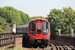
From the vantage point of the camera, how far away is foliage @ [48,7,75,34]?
32.6 metres

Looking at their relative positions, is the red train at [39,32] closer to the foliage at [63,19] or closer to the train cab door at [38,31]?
the train cab door at [38,31]

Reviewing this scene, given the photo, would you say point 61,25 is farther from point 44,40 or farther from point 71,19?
point 44,40

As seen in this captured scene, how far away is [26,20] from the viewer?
83062 millimetres

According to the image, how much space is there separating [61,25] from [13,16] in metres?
35.5

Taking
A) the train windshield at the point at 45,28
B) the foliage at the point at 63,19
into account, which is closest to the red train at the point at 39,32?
the train windshield at the point at 45,28

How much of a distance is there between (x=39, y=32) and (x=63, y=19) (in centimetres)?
2138

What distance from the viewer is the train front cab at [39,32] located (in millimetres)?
14109

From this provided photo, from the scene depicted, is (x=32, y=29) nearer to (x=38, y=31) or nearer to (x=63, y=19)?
(x=38, y=31)

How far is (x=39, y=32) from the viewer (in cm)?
1417

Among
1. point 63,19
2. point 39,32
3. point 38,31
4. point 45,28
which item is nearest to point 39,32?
point 39,32

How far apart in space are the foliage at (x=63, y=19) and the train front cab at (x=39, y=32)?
19.0 m

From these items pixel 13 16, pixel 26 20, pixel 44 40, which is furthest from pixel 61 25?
pixel 26 20

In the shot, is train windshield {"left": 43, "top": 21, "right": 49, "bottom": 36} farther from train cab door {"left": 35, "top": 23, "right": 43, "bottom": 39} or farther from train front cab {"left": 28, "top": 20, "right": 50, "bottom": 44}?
train cab door {"left": 35, "top": 23, "right": 43, "bottom": 39}

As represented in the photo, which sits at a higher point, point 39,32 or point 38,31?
point 38,31
